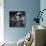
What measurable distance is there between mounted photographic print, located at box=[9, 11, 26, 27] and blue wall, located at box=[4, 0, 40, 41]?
13cm

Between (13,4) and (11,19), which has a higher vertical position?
(13,4)

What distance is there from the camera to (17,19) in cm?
613

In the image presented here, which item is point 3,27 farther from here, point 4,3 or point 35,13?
point 35,13

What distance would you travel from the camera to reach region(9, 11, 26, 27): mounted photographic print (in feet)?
20.0

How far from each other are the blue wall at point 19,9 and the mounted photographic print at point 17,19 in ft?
0.43

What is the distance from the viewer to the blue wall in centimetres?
604

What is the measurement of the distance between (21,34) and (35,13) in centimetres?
109

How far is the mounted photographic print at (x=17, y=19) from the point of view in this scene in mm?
6090

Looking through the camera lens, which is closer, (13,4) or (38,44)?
(38,44)

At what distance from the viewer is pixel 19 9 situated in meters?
6.09

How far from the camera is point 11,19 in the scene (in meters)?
6.10

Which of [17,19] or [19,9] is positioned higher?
[19,9]

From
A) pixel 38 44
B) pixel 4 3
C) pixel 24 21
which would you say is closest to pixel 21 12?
pixel 24 21

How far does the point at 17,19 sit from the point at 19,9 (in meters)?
0.44
